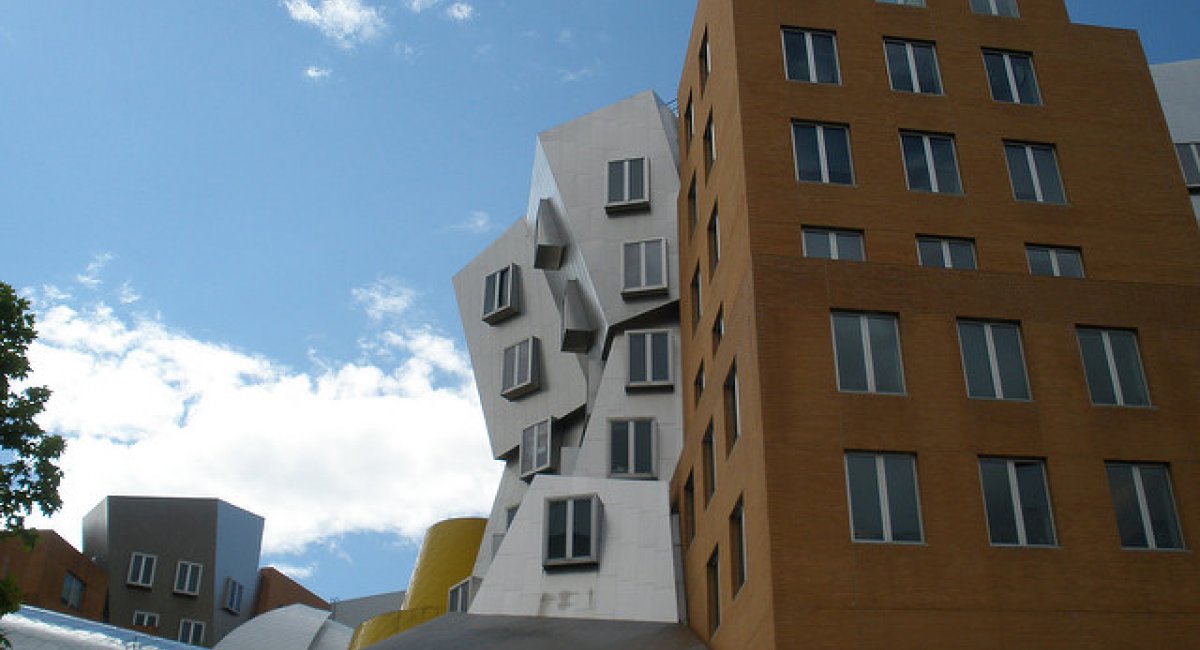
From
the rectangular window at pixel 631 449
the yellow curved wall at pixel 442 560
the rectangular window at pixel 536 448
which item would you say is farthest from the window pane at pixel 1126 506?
the yellow curved wall at pixel 442 560

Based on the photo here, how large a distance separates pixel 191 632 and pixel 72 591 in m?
10.1

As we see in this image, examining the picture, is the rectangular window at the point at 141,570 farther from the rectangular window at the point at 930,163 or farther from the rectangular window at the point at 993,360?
the rectangular window at the point at 993,360

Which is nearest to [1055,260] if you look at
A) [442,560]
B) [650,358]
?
[650,358]

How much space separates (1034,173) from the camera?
36062 mm

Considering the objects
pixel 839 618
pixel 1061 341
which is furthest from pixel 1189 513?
pixel 839 618

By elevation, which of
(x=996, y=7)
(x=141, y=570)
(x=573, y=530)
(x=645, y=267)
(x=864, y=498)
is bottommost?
(x=864, y=498)

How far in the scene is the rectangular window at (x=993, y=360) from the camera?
30969mm

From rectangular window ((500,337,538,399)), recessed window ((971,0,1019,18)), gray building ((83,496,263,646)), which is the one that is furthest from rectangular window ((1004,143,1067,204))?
gray building ((83,496,263,646))

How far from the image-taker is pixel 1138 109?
3769 centimetres

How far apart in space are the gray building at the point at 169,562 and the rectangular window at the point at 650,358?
3600 cm

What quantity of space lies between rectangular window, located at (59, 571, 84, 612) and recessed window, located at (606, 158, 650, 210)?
109 ft

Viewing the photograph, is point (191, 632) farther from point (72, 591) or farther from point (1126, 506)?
point (1126, 506)

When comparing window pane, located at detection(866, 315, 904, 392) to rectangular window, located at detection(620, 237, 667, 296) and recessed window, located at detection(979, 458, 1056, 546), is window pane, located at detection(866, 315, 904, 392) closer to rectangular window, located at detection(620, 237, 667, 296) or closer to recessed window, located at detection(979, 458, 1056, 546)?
recessed window, located at detection(979, 458, 1056, 546)

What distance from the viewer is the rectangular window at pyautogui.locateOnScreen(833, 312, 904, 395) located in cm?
3056
